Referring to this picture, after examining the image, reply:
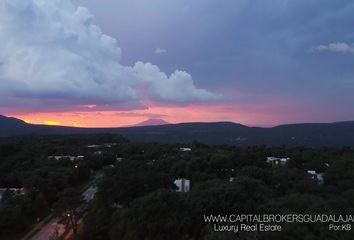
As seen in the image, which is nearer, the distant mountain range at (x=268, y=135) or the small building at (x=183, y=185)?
the small building at (x=183, y=185)

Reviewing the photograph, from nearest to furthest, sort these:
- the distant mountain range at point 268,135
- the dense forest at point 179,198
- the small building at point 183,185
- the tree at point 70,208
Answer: the dense forest at point 179,198, the tree at point 70,208, the small building at point 183,185, the distant mountain range at point 268,135

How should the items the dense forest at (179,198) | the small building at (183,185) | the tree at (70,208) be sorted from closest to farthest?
the dense forest at (179,198) < the tree at (70,208) < the small building at (183,185)

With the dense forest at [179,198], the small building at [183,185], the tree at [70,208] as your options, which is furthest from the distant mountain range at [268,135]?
the tree at [70,208]

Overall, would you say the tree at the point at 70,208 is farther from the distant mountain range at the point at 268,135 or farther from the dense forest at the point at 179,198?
the distant mountain range at the point at 268,135

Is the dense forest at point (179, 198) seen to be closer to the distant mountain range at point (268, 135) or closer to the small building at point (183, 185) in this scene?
the small building at point (183, 185)

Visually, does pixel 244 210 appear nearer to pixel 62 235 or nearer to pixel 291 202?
pixel 291 202

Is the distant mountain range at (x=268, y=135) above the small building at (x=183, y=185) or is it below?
above

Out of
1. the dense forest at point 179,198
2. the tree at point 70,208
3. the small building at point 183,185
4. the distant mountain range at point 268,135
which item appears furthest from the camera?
the distant mountain range at point 268,135

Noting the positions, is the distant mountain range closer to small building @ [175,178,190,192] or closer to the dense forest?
the dense forest

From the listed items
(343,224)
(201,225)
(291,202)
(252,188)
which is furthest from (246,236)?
(252,188)
